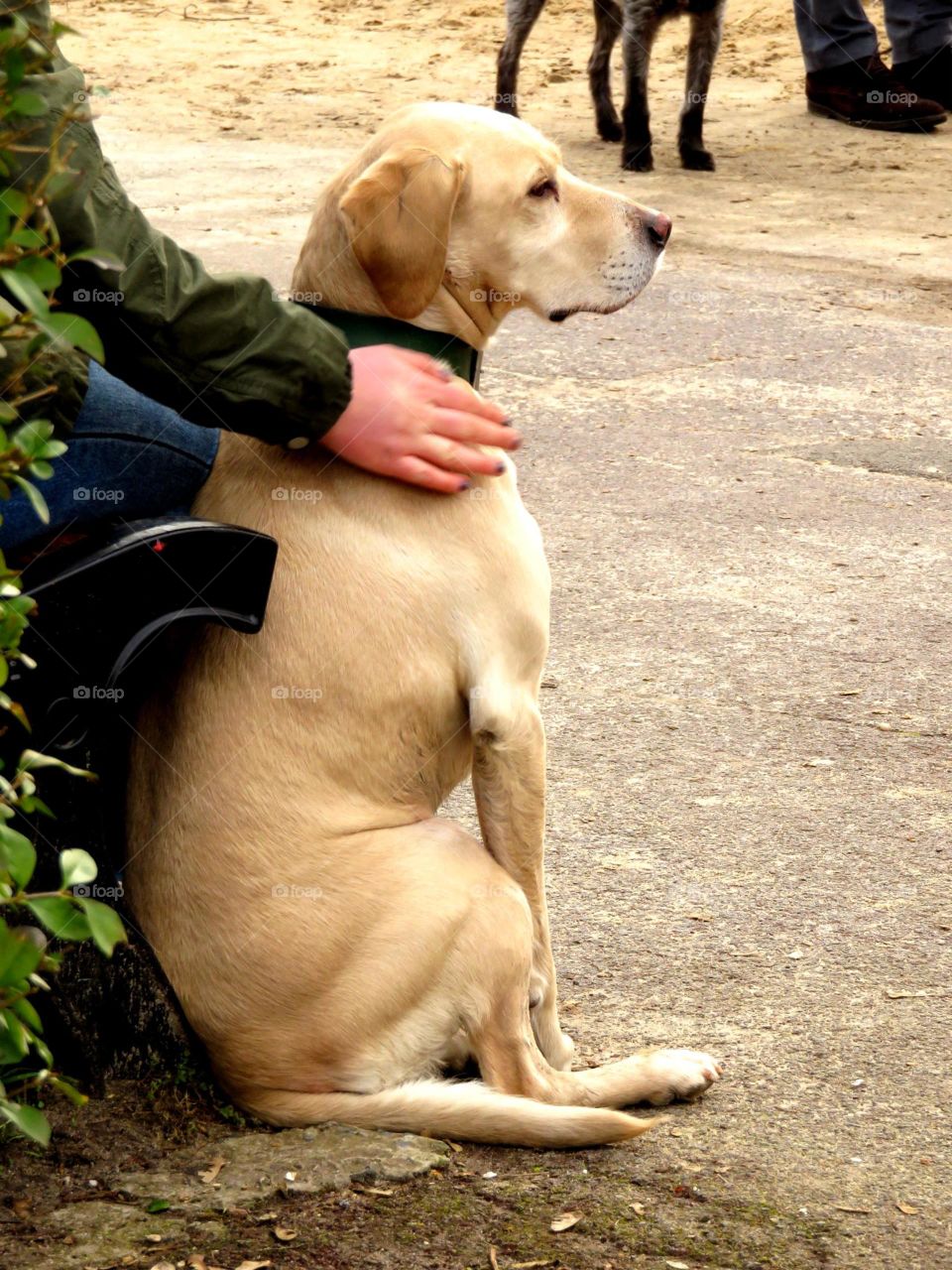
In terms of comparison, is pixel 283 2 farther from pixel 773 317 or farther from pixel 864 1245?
pixel 864 1245

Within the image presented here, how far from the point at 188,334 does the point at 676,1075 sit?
1.37m

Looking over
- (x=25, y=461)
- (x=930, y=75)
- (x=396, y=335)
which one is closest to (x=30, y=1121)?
(x=25, y=461)

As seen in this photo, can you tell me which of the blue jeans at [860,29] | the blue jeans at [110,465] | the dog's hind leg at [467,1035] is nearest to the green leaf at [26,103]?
the blue jeans at [110,465]

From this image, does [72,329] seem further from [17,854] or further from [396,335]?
[396,335]

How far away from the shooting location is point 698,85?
Result: 382 inches

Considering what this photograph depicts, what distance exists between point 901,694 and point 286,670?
2.10 meters

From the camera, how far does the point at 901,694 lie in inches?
164

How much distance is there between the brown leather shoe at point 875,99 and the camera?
10.6 meters

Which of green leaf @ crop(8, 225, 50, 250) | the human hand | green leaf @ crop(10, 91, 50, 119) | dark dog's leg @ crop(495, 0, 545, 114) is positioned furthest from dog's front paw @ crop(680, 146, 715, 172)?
green leaf @ crop(10, 91, 50, 119)

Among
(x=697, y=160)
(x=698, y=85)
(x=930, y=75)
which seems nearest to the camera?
(x=698, y=85)

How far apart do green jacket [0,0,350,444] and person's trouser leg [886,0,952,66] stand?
9236mm

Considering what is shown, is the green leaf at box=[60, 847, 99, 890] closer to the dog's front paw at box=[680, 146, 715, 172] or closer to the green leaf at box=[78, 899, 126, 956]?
the green leaf at box=[78, 899, 126, 956]

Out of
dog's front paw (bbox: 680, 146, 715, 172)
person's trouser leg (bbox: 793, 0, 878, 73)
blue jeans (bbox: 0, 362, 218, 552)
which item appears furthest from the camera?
person's trouser leg (bbox: 793, 0, 878, 73)

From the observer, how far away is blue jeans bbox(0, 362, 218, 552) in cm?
240
